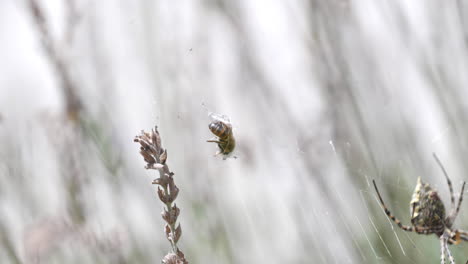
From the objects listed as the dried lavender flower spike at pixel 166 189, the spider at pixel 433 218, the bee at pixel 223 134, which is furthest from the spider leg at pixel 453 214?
the dried lavender flower spike at pixel 166 189

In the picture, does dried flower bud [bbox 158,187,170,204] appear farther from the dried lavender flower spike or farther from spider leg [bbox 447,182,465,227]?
spider leg [bbox 447,182,465,227]

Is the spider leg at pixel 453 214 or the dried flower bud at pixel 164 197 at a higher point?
the dried flower bud at pixel 164 197

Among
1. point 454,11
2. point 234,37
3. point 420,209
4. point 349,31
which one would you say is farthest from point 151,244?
point 454,11

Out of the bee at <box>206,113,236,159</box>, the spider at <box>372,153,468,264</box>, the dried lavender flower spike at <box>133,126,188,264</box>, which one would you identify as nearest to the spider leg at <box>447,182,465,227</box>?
the spider at <box>372,153,468,264</box>

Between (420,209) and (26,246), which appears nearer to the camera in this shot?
(420,209)

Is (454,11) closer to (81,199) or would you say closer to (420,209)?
(420,209)

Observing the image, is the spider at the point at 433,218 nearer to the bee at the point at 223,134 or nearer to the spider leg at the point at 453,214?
the spider leg at the point at 453,214

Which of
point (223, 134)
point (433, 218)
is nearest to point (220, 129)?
point (223, 134)

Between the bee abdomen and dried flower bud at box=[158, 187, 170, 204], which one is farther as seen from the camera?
the bee abdomen
